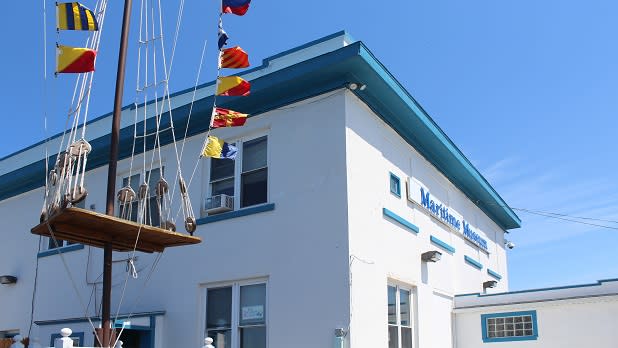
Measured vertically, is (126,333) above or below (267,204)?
below

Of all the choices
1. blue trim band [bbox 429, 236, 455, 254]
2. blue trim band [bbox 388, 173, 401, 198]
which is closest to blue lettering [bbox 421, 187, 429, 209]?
blue trim band [bbox 429, 236, 455, 254]

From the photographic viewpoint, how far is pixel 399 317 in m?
12.5

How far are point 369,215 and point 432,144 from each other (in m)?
3.90

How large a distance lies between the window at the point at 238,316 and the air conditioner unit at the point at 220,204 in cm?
148

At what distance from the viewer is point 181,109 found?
1354 cm

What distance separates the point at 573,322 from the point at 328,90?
7099 millimetres

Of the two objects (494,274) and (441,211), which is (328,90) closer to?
(441,211)

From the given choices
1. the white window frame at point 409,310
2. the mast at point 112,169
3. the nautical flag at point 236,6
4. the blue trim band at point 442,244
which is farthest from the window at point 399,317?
the mast at point 112,169

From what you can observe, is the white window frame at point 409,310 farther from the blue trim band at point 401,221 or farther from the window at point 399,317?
the blue trim band at point 401,221

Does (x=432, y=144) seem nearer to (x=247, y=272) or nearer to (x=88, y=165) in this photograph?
(x=247, y=272)

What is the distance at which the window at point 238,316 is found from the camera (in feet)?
37.7

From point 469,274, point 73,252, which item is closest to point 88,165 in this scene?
point 73,252

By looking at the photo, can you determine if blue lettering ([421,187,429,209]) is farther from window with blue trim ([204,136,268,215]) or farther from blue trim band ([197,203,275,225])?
blue trim band ([197,203,275,225])

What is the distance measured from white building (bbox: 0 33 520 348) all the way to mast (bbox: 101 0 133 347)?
279cm
